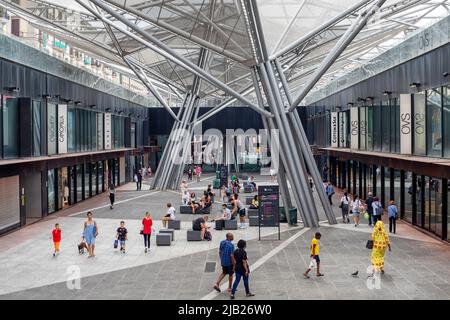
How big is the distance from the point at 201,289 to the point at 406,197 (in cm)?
1729

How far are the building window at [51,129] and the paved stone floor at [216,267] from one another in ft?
23.8

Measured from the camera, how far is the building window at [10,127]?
1123 inches

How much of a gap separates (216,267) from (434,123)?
1261cm

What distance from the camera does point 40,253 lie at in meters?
21.7

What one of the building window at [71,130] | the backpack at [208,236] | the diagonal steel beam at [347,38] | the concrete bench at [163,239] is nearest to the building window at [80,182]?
the building window at [71,130]

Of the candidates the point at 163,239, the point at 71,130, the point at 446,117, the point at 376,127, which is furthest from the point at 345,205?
the point at 71,130

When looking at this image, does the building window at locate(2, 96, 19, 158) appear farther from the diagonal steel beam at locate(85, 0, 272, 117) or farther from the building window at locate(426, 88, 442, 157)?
the building window at locate(426, 88, 442, 157)

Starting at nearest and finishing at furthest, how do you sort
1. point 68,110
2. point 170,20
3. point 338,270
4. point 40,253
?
point 338,270
point 40,253
point 170,20
point 68,110

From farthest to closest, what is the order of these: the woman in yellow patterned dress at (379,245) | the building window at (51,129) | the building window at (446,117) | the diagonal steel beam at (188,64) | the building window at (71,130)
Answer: the building window at (71,130), the building window at (51,129), the building window at (446,117), the diagonal steel beam at (188,64), the woman in yellow patterned dress at (379,245)

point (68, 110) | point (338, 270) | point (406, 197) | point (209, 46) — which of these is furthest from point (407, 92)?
point (68, 110)

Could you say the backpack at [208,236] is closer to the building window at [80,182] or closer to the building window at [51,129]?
the building window at [51,129]

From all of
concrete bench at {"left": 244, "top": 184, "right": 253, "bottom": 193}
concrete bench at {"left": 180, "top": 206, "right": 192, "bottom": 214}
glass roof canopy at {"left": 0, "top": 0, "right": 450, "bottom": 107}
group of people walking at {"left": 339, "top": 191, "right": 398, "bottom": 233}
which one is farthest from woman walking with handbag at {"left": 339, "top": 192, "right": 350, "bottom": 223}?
concrete bench at {"left": 244, "top": 184, "right": 253, "bottom": 193}

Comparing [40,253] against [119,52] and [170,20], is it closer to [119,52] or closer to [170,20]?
[170,20]

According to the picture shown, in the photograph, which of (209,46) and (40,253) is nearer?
(40,253)
